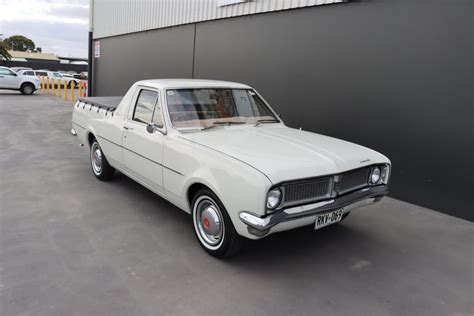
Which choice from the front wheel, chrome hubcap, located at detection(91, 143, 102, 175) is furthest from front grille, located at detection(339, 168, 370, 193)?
chrome hubcap, located at detection(91, 143, 102, 175)

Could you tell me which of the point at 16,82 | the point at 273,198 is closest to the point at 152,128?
the point at 273,198

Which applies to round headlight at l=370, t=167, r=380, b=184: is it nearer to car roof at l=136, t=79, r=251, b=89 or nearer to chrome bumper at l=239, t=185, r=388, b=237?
chrome bumper at l=239, t=185, r=388, b=237

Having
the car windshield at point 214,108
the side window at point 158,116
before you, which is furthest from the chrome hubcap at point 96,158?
the car windshield at point 214,108

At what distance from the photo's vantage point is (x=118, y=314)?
2844 millimetres

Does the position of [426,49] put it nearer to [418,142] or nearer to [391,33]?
[391,33]

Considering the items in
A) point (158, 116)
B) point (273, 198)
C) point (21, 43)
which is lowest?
point (273, 198)

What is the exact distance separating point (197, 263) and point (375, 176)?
2.04m

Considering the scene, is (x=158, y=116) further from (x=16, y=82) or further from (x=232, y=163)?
(x=16, y=82)

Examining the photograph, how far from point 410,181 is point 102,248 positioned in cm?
441

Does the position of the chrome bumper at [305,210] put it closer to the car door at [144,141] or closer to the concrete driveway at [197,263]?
the concrete driveway at [197,263]

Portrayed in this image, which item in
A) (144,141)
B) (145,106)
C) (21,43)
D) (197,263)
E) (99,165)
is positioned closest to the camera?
(197,263)

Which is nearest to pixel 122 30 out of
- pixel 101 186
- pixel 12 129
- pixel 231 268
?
pixel 12 129

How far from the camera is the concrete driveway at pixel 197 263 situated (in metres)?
3.04

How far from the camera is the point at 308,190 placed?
3438 millimetres
